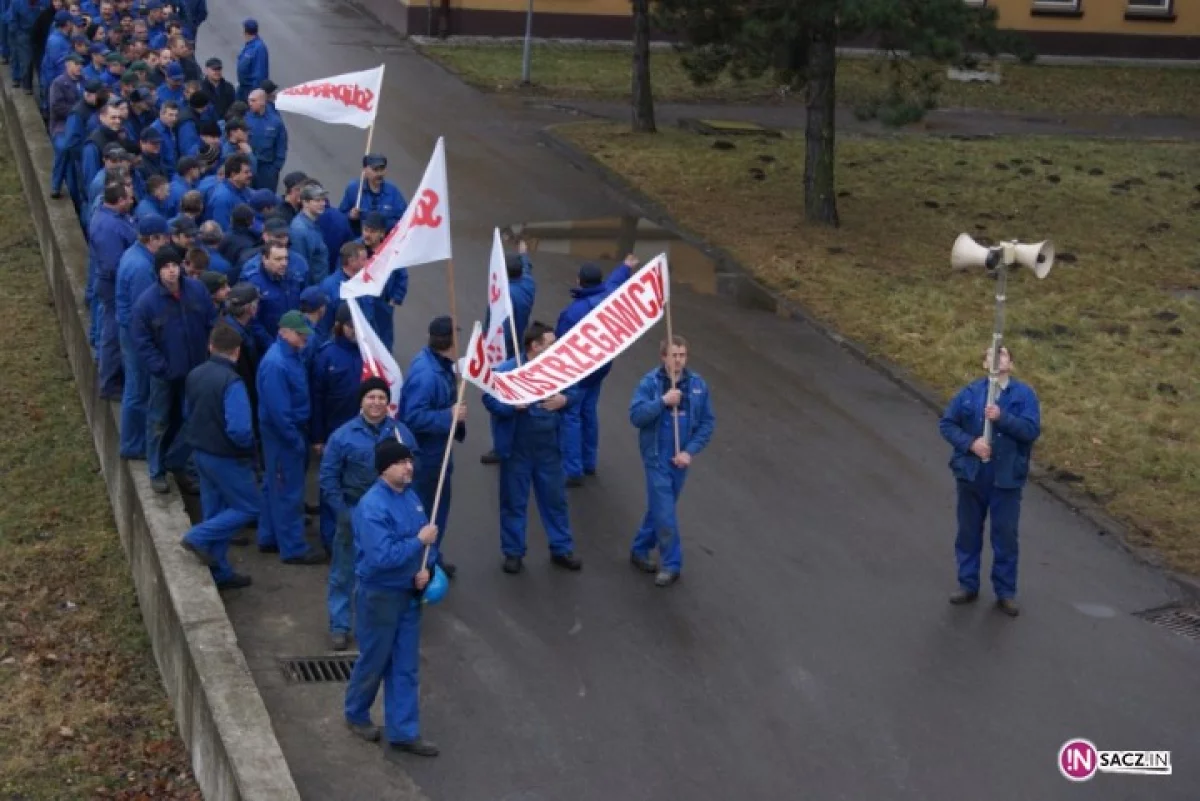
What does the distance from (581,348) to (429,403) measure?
1055 mm

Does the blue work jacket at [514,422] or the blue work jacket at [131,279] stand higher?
the blue work jacket at [131,279]

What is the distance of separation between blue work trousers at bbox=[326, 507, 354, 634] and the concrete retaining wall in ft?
2.33

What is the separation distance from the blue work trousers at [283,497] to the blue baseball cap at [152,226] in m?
1.92

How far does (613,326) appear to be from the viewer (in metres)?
11.6

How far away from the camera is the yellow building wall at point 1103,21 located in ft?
115

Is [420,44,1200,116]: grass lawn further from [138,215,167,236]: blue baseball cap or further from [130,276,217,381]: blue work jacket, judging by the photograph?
[130,276,217,381]: blue work jacket

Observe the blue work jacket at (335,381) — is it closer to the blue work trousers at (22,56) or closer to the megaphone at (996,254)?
the megaphone at (996,254)

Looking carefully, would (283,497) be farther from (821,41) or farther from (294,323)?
(821,41)

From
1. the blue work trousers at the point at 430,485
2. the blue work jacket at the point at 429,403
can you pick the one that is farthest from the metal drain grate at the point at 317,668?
the blue work jacket at the point at 429,403

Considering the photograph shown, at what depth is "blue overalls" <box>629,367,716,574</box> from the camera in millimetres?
11773

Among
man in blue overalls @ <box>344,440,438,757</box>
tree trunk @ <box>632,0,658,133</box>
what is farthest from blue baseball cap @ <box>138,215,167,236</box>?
tree trunk @ <box>632,0,658,133</box>

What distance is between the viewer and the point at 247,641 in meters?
10.8

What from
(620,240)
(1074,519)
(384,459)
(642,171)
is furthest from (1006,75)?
(384,459)

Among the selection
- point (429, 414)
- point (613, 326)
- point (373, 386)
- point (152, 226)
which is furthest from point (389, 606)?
point (152, 226)
